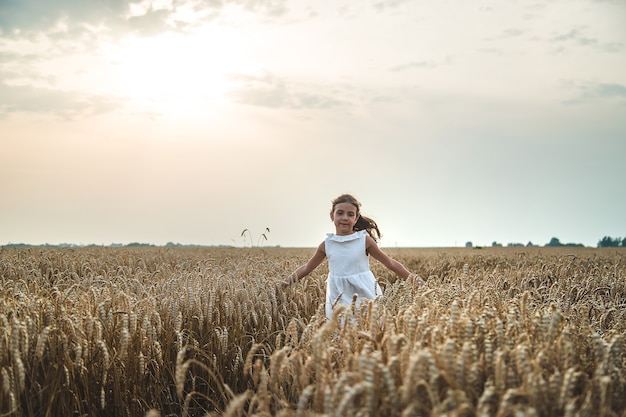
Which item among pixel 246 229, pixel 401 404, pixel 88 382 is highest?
pixel 246 229

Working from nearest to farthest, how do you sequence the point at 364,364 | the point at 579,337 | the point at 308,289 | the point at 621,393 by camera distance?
the point at 364,364
the point at 621,393
the point at 579,337
the point at 308,289

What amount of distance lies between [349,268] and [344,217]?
56 centimetres

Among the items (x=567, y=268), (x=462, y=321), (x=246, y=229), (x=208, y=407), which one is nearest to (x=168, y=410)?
(x=208, y=407)

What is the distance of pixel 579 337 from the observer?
2.87 meters

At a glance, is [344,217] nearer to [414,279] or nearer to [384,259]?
[384,259]

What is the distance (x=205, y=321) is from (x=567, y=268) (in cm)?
667

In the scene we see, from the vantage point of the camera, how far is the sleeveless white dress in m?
5.81

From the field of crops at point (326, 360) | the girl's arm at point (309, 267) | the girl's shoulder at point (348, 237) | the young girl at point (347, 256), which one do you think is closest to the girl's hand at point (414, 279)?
the field of crops at point (326, 360)

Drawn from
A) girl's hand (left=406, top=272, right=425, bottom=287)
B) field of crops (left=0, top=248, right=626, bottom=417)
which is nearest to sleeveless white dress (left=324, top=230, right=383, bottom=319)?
field of crops (left=0, top=248, right=626, bottom=417)

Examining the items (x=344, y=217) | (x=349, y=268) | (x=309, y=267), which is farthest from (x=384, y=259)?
(x=309, y=267)

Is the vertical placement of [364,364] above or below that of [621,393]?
above

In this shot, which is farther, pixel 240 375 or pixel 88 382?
pixel 240 375

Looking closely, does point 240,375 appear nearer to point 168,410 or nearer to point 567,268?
point 168,410

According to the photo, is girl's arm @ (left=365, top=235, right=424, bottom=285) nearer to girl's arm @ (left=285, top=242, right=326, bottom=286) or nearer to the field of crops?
girl's arm @ (left=285, top=242, right=326, bottom=286)
